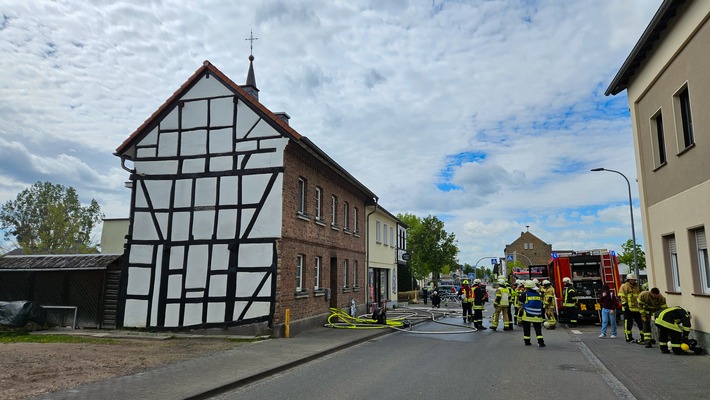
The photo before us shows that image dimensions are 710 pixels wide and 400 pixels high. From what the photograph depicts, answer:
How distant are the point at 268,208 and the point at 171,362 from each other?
19.6ft

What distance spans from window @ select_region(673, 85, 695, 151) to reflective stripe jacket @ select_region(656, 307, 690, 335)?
354 centimetres

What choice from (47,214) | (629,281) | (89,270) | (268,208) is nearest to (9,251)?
(47,214)

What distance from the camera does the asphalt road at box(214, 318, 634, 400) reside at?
299 inches

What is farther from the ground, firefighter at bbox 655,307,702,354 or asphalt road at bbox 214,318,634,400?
firefighter at bbox 655,307,702,354

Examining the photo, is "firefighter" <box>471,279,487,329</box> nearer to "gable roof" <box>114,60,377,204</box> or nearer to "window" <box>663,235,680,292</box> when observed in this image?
"window" <box>663,235,680,292</box>

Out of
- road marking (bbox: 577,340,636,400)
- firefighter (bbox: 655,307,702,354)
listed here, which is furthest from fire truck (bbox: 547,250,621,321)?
firefighter (bbox: 655,307,702,354)

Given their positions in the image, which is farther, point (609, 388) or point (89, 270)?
point (89, 270)

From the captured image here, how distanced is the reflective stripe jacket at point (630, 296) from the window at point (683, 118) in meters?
3.80

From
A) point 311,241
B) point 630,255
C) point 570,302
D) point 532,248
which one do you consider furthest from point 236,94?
point 532,248

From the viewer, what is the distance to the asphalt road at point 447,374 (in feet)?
24.9

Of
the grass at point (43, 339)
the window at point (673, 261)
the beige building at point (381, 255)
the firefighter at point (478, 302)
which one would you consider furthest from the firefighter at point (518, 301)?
the grass at point (43, 339)

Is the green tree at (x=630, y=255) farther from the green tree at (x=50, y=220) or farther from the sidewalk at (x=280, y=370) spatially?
the green tree at (x=50, y=220)

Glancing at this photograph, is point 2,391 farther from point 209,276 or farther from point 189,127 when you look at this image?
point 189,127

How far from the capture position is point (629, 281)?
13344 mm
